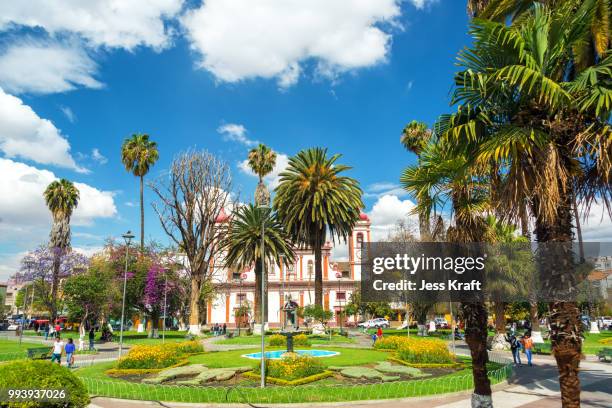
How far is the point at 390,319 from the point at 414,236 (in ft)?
77.7

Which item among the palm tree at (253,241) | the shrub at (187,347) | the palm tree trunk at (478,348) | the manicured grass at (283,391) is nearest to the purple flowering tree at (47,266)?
the palm tree at (253,241)

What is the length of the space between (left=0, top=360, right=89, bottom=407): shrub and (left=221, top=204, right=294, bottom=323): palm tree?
3449 cm

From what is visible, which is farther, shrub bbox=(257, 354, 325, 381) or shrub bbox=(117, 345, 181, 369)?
shrub bbox=(117, 345, 181, 369)

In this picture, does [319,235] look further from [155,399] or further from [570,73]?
[570,73]

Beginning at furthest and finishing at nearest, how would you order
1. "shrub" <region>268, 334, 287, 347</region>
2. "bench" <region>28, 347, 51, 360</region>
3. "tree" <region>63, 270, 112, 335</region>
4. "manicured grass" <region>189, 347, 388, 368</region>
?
"tree" <region>63, 270, 112, 335</region>
"shrub" <region>268, 334, 287, 347</region>
"bench" <region>28, 347, 51, 360</region>
"manicured grass" <region>189, 347, 388, 368</region>

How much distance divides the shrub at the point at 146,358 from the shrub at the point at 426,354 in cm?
1133

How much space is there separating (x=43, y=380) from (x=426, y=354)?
17.0m

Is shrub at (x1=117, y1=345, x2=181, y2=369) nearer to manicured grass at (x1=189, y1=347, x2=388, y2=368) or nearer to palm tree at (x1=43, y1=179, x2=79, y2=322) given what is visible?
manicured grass at (x1=189, y1=347, x2=388, y2=368)

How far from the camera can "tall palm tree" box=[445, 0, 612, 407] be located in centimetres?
648

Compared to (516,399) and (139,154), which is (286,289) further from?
(516,399)

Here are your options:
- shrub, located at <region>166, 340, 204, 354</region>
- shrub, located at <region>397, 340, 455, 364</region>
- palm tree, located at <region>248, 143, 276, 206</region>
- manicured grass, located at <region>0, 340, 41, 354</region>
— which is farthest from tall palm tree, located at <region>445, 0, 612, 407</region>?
palm tree, located at <region>248, 143, 276, 206</region>

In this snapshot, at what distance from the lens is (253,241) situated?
4403 cm

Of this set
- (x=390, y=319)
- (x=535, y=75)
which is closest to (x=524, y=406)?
(x=535, y=75)

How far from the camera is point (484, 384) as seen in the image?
875 centimetres
